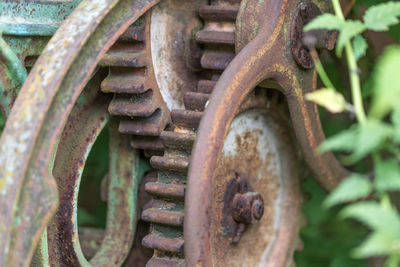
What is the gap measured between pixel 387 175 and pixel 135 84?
36.5 inches

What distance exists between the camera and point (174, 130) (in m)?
1.72

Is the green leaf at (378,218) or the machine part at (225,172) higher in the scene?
the machine part at (225,172)

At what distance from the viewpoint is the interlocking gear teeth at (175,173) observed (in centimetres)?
164

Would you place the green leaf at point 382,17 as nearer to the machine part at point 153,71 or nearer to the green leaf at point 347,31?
the green leaf at point 347,31

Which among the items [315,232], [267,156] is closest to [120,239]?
[267,156]

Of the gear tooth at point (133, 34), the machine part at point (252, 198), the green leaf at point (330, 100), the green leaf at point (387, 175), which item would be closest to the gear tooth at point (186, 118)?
the machine part at point (252, 198)

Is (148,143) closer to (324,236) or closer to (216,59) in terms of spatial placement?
(216,59)

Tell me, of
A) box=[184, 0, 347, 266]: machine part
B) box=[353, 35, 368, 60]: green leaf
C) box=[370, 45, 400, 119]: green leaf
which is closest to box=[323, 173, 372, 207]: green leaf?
box=[370, 45, 400, 119]: green leaf

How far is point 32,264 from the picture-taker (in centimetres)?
162

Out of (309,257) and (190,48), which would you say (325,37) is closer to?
(190,48)

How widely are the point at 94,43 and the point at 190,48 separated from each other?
54cm

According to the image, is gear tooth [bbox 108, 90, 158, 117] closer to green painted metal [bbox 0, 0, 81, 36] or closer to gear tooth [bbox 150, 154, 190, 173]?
gear tooth [bbox 150, 154, 190, 173]

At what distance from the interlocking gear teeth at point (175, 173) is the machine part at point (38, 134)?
1.20ft

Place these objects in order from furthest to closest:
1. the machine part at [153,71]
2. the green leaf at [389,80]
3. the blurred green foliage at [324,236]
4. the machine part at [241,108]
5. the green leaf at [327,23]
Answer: the blurred green foliage at [324,236]
the machine part at [153,71]
the machine part at [241,108]
the green leaf at [327,23]
the green leaf at [389,80]
